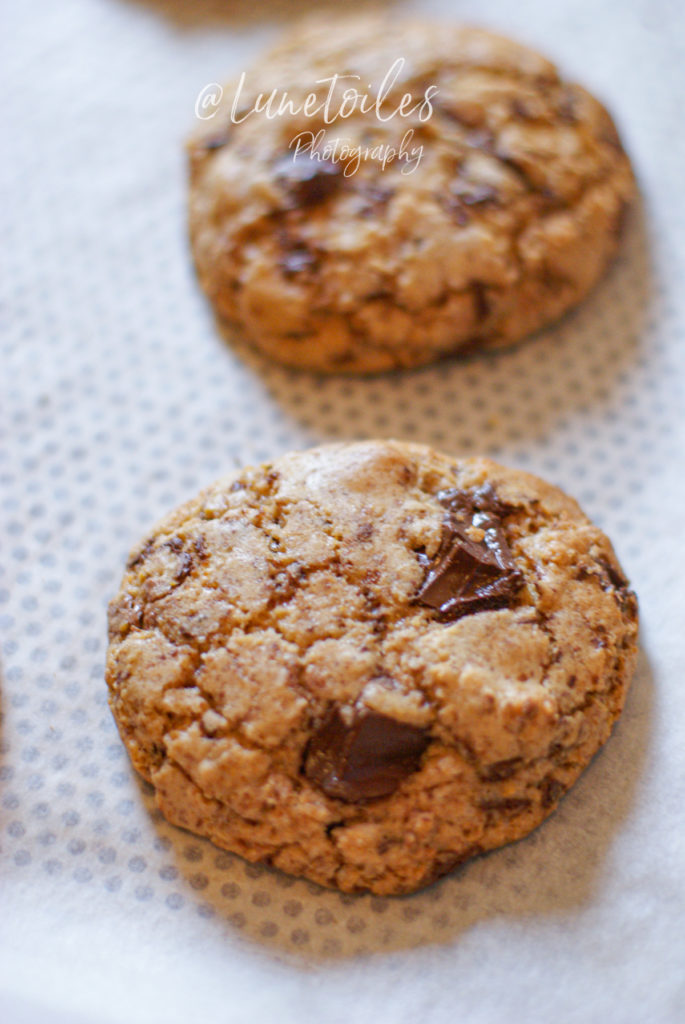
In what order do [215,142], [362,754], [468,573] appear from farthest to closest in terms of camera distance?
1. [215,142]
2. [468,573]
3. [362,754]

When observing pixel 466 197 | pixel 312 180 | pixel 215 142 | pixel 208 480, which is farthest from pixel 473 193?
pixel 208 480

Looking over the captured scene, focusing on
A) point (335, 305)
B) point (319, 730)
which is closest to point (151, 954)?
point (319, 730)

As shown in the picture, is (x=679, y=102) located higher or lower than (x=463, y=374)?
higher

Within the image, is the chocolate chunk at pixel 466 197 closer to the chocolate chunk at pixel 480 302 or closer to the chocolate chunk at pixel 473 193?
the chocolate chunk at pixel 473 193

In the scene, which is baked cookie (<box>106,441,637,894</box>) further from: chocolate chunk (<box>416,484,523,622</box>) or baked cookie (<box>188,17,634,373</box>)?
baked cookie (<box>188,17,634,373</box>)

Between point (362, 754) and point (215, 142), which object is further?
point (215, 142)

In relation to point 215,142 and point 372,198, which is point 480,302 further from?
point 215,142

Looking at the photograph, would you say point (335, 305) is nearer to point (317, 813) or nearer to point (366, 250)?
point (366, 250)
